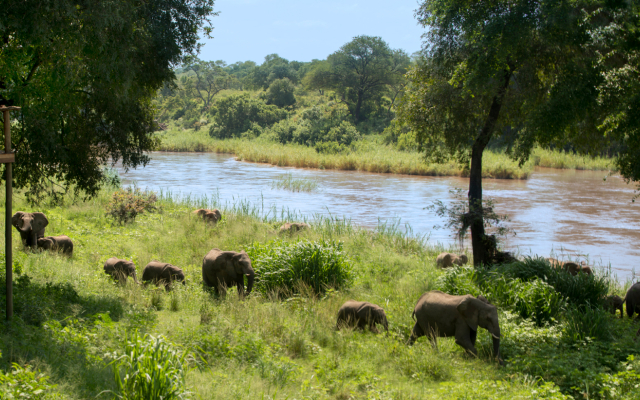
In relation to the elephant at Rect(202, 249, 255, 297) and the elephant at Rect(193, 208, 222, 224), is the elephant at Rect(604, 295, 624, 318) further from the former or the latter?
the elephant at Rect(193, 208, 222, 224)

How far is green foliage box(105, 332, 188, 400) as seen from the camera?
Result: 4.14 metres

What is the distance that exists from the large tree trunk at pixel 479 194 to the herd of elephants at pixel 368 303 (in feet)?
1.83

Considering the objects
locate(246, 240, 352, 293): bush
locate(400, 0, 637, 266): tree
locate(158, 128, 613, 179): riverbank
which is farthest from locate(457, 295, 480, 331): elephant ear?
locate(158, 128, 613, 179): riverbank

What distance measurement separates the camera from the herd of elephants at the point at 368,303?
22.3 ft

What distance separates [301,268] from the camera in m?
9.75

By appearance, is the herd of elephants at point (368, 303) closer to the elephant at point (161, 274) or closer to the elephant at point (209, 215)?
the elephant at point (161, 274)

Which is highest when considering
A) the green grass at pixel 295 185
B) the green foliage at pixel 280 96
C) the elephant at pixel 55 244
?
the green foliage at pixel 280 96

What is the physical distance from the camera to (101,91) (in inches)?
339

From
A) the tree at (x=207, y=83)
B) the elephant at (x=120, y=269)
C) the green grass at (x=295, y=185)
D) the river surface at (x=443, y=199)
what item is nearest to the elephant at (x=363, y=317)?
the elephant at (x=120, y=269)

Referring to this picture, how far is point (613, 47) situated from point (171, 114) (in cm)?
7320

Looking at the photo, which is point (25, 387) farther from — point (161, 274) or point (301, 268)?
point (301, 268)

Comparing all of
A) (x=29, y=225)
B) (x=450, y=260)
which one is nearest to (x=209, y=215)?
(x=29, y=225)

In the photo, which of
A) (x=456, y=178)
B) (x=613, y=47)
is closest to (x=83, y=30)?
(x=613, y=47)

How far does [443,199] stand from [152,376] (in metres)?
23.7
